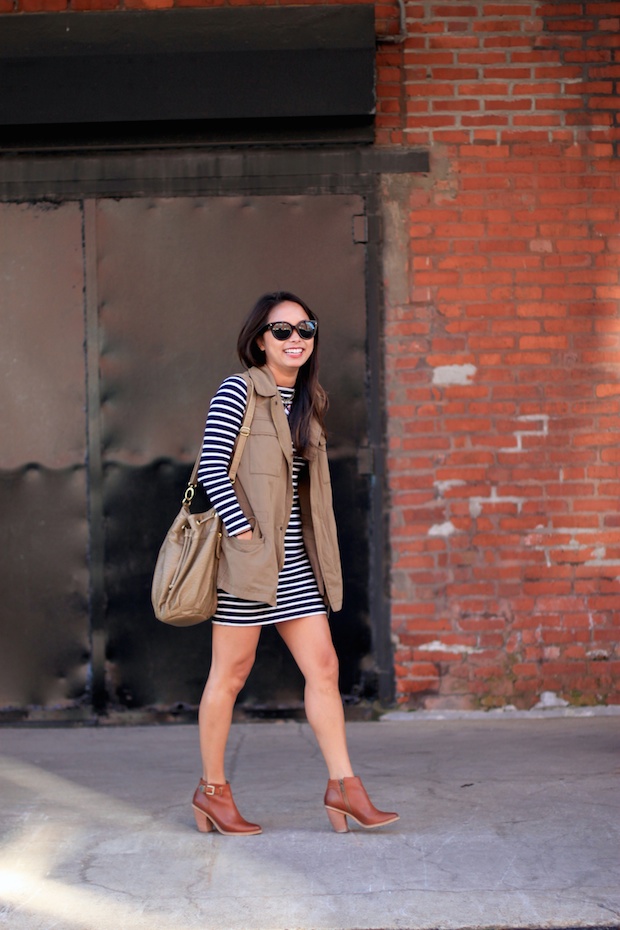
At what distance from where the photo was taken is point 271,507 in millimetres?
3953

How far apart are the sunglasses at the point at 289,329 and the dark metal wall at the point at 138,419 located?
186 cm

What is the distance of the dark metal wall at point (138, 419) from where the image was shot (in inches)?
234

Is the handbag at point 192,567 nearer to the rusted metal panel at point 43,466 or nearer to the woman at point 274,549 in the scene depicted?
the woman at point 274,549

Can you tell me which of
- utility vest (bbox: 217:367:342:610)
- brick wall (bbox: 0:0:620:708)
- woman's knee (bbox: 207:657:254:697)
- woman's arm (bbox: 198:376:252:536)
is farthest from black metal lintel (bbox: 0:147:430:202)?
woman's knee (bbox: 207:657:254:697)

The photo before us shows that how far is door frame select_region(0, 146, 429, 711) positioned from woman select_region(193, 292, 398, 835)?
1.83 metres

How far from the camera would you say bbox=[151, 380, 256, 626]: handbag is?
12.9 feet

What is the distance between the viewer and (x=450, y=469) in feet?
19.5

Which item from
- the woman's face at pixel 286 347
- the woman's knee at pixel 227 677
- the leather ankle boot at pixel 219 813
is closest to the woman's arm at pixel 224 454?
the woman's face at pixel 286 347

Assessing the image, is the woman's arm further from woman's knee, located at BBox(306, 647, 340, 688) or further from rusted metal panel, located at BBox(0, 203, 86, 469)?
rusted metal panel, located at BBox(0, 203, 86, 469)

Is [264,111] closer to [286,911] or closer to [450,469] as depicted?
[450,469]

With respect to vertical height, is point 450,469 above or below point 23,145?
below

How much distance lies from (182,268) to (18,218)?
36.8 inches

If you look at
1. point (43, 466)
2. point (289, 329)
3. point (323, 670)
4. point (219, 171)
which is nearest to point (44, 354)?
point (43, 466)

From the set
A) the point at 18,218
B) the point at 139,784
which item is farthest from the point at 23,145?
the point at 139,784
